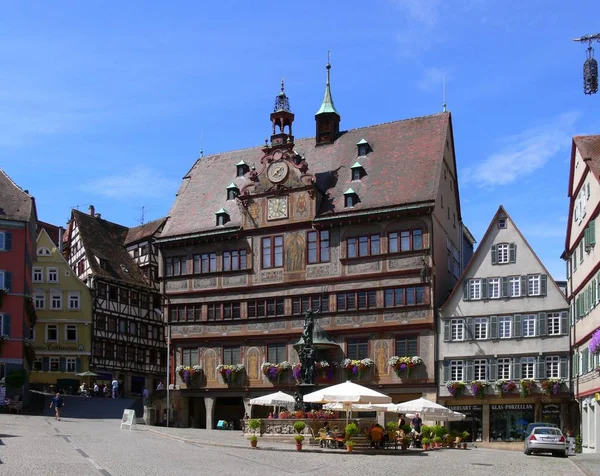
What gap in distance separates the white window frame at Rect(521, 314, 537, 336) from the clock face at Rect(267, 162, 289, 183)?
15.9 meters

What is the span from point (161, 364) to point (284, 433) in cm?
4371

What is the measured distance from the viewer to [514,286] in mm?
52469

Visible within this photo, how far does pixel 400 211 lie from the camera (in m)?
54.0

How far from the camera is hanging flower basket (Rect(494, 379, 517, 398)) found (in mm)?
51031

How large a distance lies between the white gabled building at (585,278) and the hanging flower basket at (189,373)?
71.1ft

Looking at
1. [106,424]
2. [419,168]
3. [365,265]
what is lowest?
[106,424]

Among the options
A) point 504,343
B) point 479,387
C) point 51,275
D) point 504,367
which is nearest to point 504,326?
point 504,343

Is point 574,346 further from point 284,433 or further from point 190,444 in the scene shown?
point 190,444

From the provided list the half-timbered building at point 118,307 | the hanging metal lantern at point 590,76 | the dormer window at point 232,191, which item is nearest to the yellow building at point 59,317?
the half-timbered building at point 118,307

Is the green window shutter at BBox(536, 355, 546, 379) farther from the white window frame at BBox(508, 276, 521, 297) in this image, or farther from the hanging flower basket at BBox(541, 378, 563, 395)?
the white window frame at BBox(508, 276, 521, 297)

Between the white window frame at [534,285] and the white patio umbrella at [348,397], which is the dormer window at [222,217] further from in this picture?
the white patio umbrella at [348,397]

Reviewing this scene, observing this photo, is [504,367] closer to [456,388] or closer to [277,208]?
[456,388]

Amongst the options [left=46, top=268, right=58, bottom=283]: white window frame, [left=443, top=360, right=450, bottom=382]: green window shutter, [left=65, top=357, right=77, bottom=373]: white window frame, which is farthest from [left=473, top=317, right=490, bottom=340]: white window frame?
[left=46, top=268, right=58, bottom=283]: white window frame

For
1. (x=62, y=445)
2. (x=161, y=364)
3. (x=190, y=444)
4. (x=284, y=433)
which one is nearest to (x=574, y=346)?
(x=284, y=433)
